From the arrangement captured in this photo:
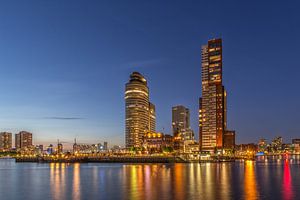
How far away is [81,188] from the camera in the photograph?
3110 inches

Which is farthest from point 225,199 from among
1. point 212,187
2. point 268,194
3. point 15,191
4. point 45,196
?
point 15,191

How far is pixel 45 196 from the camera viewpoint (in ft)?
223

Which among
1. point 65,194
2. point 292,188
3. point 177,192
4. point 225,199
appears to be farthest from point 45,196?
point 292,188

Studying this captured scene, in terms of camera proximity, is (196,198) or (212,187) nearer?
(196,198)

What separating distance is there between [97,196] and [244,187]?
1142 inches

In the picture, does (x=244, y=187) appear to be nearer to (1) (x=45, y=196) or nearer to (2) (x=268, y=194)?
(2) (x=268, y=194)

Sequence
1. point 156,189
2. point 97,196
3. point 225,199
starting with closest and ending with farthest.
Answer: point 225,199 < point 97,196 < point 156,189

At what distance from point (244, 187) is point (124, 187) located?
23.2 meters

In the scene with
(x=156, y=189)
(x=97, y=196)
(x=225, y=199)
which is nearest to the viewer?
(x=225, y=199)

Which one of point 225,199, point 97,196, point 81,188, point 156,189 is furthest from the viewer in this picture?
point 81,188

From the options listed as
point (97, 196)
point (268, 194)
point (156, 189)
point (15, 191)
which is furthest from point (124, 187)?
point (268, 194)

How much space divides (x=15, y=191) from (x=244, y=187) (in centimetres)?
4378

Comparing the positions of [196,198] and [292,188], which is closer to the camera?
[196,198]

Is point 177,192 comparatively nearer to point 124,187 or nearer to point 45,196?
point 124,187
